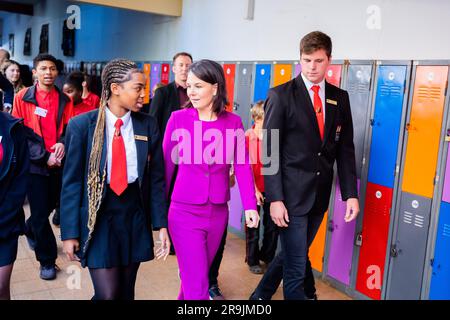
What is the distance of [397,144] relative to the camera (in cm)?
305

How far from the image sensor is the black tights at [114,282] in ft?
6.64

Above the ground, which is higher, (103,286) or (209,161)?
(209,161)

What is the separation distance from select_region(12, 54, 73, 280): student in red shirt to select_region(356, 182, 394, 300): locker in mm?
2280

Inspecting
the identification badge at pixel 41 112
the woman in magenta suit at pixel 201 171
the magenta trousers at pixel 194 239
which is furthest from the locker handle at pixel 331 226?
the identification badge at pixel 41 112

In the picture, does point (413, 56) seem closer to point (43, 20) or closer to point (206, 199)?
point (206, 199)

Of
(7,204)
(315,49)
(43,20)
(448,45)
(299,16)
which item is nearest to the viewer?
(7,204)

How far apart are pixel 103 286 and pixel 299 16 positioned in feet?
9.73

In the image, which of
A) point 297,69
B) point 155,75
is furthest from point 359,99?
point 155,75

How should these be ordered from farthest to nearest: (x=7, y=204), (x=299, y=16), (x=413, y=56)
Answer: (x=299, y=16) < (x=413, y=56) < (x=7, y=204)

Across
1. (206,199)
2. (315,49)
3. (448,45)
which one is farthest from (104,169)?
(448,45)

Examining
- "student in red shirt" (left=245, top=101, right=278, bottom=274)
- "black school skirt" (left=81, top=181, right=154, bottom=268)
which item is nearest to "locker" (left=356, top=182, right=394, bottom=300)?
"student in red shirt" (left=245, top=101, right=278, bottom=274)

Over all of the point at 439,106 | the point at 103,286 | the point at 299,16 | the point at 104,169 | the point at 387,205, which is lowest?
the point at 103,286

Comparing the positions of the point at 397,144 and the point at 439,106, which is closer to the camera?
the point at 439,106

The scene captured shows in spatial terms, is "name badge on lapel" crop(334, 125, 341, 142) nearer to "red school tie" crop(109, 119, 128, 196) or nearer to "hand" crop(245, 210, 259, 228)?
"hand" crop(245, 210, 259, 228)
